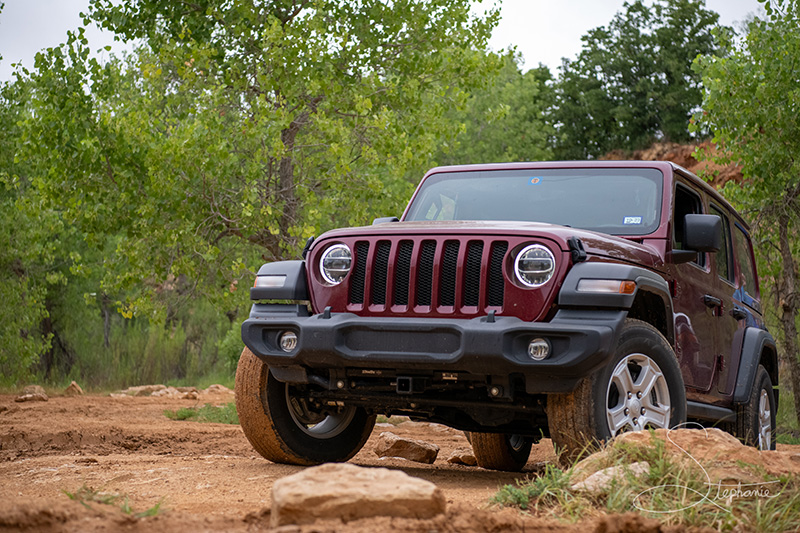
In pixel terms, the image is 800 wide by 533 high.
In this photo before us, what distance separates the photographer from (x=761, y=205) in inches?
526

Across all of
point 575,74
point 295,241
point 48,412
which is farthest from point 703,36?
point 48,412

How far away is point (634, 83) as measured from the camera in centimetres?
4481

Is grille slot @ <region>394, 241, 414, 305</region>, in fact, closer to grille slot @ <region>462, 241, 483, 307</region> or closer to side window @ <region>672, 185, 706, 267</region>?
grille slot @ <region>462, 241, 483, 307</region>

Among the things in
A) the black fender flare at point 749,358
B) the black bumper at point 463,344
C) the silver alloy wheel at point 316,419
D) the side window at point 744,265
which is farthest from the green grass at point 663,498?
the side window at point 744,265

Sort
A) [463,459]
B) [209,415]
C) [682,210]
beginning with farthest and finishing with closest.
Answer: [209,415] → [463,459] → [682,210]

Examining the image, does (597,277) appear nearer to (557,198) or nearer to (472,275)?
(472,275)

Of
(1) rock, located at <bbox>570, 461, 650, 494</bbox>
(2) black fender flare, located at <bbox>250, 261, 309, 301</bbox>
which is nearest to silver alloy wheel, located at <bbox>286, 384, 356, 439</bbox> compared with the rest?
(2) black fender flare, located at <bbox>250, 261, 309, 301</bbox>

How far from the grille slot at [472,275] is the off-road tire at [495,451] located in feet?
8.90

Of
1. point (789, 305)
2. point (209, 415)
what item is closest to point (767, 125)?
point (789, 305)

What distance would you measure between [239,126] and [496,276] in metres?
9.61

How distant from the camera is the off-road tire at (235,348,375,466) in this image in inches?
228

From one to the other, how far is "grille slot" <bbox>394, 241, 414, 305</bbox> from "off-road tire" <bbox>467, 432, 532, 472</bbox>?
8.72 ft

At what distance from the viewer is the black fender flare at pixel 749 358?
6832mm

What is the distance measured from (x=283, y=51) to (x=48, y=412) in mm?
5955
